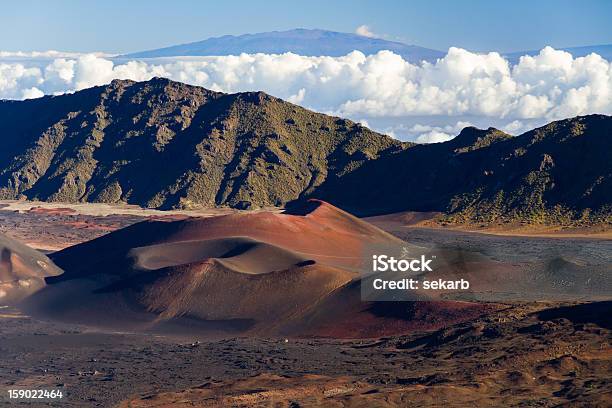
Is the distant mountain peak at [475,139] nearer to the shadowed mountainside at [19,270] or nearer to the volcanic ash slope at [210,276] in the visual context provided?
the volcanic ash slope at [210,276]

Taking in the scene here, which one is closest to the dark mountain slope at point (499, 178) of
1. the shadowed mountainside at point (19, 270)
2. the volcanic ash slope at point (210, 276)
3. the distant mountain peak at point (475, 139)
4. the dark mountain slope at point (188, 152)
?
the distant mountain peak at point (475, 139)

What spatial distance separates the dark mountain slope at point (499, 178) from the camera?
13600cm

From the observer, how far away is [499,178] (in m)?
146

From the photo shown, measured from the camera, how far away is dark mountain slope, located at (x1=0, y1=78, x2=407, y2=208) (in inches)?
6693

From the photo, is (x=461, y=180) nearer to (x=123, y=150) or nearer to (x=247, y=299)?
(x=123, y=150)

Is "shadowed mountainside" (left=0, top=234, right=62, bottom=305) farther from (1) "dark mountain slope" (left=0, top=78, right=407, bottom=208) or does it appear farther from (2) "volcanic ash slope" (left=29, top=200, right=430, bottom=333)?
(1) "dark mountain slope" (left=0, top=78, right=407, bottom=208)

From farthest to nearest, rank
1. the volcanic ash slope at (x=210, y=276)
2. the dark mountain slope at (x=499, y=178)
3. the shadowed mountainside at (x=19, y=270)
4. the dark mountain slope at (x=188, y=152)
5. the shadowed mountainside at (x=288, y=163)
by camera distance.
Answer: the dark mountain slope at (x=188, y=152), the shadowed mountainside at (x=288, y=163), the dark mountain slope at (x=499, y=178), the shadowed mountainside at (x=19, y=270), the volcanic ash slope at (x=210, y=276)

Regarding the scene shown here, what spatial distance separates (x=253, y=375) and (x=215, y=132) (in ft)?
421

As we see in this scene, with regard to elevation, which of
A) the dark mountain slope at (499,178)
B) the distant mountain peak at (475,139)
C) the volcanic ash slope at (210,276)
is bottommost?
the volcanic ash slope at (210,276)

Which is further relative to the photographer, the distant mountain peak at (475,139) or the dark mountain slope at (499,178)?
the distant mountain peak at (475,139)

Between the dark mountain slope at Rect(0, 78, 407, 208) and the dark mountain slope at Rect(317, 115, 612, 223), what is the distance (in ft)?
30.7

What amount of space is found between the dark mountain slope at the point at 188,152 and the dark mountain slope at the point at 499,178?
30.7ft

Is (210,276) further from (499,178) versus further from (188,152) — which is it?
(188,152)

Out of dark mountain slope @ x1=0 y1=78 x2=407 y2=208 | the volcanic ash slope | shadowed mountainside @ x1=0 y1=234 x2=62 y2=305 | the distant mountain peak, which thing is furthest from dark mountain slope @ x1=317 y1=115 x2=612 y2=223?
shadowed mountainside @ x1=0 y1=234 x2=62 y2=305
